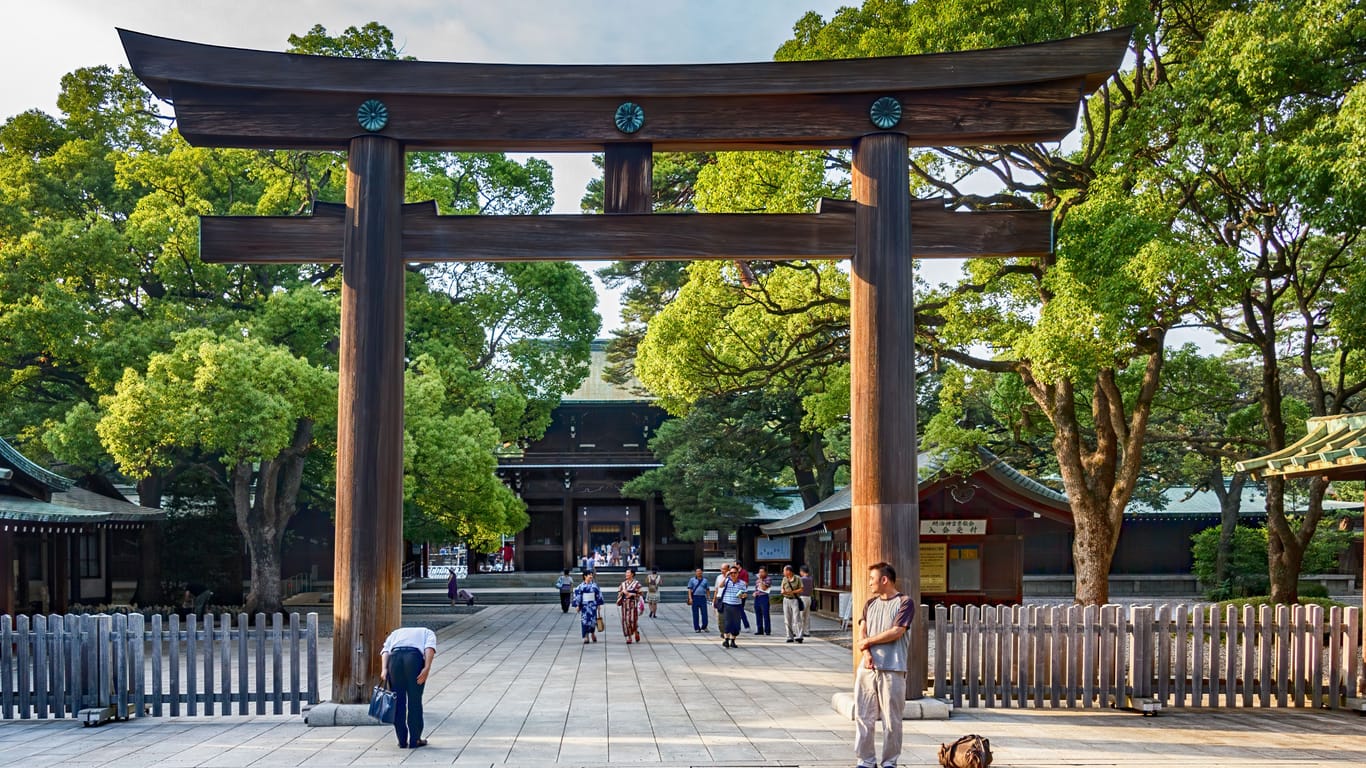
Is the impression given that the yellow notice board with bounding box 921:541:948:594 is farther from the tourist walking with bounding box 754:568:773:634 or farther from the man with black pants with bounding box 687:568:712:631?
the man with black pants with bounding box 687:568:712:631

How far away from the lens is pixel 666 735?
11109 mm

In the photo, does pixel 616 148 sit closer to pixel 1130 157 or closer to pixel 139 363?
pixel 1130 157

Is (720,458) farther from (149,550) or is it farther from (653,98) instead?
(653,98)

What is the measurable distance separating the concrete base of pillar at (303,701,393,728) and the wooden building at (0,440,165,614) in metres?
9.82

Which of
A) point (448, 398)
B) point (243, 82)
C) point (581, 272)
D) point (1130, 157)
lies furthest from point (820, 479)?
point (243, 82)

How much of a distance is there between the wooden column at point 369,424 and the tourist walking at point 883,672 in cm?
487

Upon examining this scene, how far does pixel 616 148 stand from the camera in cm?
1251

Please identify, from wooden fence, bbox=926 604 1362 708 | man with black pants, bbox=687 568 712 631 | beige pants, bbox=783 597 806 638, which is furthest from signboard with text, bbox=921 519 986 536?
wooden fence, bbox=926 604 1362 708

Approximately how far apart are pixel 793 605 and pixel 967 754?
51.6ft

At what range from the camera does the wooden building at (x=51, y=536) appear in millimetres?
19703

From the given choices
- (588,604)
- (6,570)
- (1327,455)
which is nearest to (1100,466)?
(1327,455)

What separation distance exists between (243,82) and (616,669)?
10.0m

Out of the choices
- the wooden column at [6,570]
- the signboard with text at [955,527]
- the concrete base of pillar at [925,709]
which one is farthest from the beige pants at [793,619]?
the wooden column at [6,570]

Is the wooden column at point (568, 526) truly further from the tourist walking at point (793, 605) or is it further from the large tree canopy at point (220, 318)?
the tourist walking at point (793, 605)
